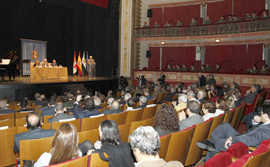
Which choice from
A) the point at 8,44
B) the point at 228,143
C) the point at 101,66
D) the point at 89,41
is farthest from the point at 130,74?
the point at 228,143

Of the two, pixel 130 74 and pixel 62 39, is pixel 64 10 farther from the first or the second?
pixel 130 74

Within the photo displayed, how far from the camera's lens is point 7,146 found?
10.1 ft

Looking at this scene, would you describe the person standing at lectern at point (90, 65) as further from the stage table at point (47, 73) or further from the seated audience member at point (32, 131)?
the seated audience member at point (32, 131)

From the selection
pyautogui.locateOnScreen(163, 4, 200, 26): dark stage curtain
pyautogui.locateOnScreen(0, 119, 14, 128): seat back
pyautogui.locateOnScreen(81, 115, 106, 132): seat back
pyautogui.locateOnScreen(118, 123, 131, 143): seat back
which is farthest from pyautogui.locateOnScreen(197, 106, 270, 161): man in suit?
pyautogui.locateOnScreen(163, 4, 200, 26): dark stage curtain

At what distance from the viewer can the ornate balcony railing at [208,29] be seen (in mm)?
10891

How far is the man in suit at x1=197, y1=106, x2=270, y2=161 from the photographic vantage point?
8.19 feet

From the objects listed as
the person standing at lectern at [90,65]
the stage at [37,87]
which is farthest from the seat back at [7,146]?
the person standing at lectern at [90,65]

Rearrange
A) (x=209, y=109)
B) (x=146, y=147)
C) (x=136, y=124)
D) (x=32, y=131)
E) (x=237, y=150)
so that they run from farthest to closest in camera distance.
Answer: (x=209, y=109) < (x=136, y=124) < (x=32, y=131) < (x=237, y=150) < (x=146, y=147)

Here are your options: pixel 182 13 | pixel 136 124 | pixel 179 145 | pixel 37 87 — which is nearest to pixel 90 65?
pixel 37 87

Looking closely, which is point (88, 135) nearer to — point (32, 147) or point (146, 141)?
point (32, 147)

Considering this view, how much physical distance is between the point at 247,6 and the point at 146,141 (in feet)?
48.4

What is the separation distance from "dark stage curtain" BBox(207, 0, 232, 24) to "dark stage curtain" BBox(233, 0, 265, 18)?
15.5 inches

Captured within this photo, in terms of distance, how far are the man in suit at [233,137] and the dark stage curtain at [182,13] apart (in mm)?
13891

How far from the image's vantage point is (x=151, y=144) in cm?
150
